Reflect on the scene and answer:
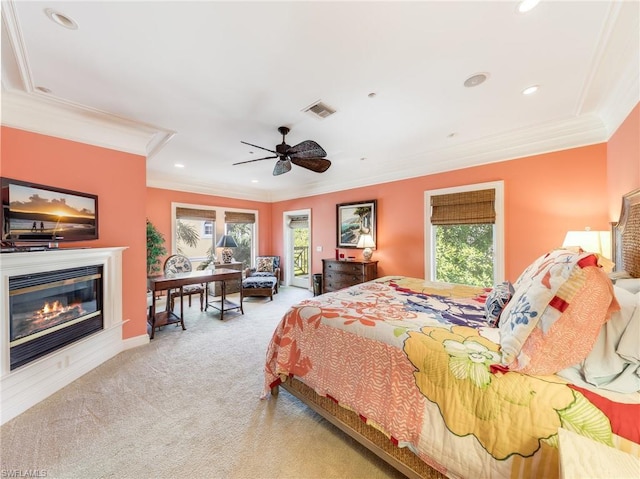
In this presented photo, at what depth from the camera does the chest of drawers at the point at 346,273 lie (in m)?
4.62

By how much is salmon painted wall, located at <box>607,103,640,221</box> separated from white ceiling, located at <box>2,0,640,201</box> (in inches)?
6.5

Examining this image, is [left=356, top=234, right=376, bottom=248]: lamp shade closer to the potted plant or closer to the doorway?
the doorway

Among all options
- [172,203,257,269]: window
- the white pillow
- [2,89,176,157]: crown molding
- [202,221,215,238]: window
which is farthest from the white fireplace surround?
the white pillow

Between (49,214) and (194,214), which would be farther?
(194,214)

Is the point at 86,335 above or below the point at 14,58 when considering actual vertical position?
below

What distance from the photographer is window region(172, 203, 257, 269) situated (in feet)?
17.9

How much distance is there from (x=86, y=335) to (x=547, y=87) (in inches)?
202

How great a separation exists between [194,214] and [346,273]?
3764 mm

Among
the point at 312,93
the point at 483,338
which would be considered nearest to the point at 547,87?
the point at 312,93

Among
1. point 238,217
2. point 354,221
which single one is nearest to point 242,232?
point 238,217

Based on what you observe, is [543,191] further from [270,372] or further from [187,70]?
[187,70]

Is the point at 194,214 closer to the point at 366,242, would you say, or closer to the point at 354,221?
the point at 354,221

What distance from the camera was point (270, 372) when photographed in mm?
2023

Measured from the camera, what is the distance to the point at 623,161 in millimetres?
2230
